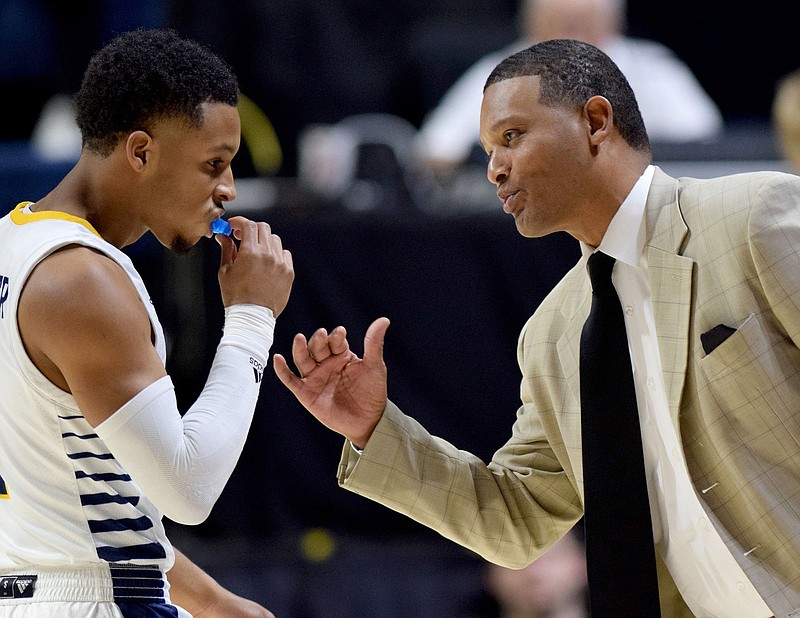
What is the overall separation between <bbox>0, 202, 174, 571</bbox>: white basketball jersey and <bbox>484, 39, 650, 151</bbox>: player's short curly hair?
1137mm

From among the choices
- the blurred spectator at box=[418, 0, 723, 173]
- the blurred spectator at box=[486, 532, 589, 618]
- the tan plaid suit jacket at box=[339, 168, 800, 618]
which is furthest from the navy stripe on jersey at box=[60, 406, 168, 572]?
the blurred spectator at box=[418, 0, 723, 173]

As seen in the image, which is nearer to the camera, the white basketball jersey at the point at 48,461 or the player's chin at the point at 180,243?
the white basketball jersey at the point at 48,461

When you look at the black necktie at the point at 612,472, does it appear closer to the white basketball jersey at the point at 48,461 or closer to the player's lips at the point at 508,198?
the player's lips at the point at 508,198

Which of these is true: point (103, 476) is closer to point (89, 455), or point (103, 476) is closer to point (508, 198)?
point (89, 455)

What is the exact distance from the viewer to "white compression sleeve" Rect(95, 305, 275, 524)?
2572 millimetres

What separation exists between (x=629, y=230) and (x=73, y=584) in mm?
1541

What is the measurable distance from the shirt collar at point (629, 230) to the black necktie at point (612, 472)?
42 mm

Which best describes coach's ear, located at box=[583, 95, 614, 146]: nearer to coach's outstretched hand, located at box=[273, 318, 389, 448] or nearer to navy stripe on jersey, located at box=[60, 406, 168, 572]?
coach's outstretched hand, located at box=[273, 318, 389, 448]

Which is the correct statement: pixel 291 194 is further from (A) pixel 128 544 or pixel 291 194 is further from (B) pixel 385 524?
(A) pixel 128 544

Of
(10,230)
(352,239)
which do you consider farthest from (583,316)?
(352,239)

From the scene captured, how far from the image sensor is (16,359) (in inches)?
104

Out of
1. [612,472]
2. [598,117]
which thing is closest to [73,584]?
[612,472]

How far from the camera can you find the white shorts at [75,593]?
2658 millimetres

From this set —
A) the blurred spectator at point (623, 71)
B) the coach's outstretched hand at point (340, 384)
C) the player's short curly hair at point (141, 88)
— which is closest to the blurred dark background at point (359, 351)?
the blurred spectator at point (623, 71)
